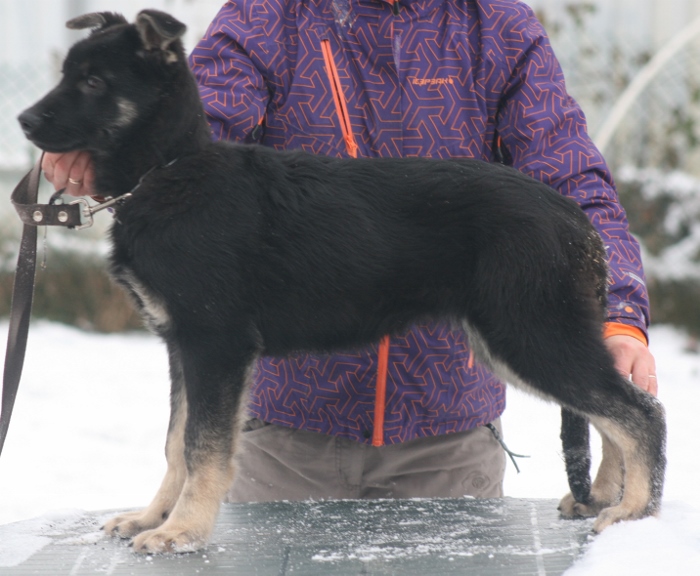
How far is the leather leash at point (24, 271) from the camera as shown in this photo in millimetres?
2834

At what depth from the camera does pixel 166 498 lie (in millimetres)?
2920

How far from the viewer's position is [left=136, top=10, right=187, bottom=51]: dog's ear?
2.78m

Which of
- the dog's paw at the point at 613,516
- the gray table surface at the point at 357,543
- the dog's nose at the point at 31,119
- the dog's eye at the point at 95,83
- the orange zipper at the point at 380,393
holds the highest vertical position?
the dog's eye at the point at 95,83

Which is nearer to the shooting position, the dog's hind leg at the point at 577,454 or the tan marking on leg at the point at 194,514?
the tan marking on leg at the point at 194,514

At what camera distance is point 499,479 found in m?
3.71

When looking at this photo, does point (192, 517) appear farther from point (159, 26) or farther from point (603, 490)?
point (159, 26)

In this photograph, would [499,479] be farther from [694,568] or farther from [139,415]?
[139,415]

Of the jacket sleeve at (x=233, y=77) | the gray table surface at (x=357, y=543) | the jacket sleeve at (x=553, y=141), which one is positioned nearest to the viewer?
the gray table surface at (x=357, y=543)

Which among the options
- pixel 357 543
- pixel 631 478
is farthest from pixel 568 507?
pixel 357 543

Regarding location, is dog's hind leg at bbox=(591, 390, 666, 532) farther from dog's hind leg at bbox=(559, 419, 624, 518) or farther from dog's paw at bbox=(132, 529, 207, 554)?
dog's paw at bbox=(132, 529, 207, 554)

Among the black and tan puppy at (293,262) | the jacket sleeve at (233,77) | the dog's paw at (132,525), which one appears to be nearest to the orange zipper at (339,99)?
the jacket sleeve at (233,77)

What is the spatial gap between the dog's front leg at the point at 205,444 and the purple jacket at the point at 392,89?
1.81 feet

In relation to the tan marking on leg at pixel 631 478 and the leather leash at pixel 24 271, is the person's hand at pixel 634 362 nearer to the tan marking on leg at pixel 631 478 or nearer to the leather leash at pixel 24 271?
the tan marking on leg at pixel 631 478

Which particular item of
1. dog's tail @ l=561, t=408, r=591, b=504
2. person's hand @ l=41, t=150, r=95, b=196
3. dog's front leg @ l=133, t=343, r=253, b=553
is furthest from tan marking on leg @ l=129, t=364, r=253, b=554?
dog's tail @ l=561, t=408, r=591, b=504
